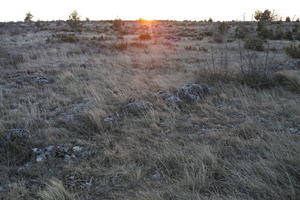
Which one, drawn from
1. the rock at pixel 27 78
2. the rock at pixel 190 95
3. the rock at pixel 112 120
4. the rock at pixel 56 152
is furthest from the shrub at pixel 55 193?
the rock at pixel 27 78

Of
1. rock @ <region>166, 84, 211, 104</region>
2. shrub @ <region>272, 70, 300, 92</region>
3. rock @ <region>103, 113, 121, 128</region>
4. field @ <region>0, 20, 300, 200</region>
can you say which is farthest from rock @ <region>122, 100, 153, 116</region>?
shrub @ <region>272, 70, 300, 92</region>

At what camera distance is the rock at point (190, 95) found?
5531 millimetres

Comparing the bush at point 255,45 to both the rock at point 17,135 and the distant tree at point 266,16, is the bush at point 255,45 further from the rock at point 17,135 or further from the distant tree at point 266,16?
the rock at point 17,135

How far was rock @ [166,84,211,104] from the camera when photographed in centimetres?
553

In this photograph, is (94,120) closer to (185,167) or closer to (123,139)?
(123,139)

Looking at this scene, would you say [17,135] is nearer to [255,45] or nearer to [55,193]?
[55,193]

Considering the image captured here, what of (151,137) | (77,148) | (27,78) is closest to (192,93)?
(151,137)

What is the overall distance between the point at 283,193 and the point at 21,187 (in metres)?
2.64

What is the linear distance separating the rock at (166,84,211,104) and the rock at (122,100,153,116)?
0.65 m

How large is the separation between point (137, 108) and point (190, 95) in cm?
129

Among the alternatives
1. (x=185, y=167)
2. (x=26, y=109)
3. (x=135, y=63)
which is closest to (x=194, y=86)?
(x=185, y=167)

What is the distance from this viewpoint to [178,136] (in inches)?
157

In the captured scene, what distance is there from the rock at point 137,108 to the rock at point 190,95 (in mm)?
646

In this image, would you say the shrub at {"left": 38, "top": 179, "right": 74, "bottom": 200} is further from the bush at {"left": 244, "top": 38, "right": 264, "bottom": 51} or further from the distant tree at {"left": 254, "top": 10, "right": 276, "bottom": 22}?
the bush at {"left": 244, "top": 38, "right": 264, "bottom": 51}
